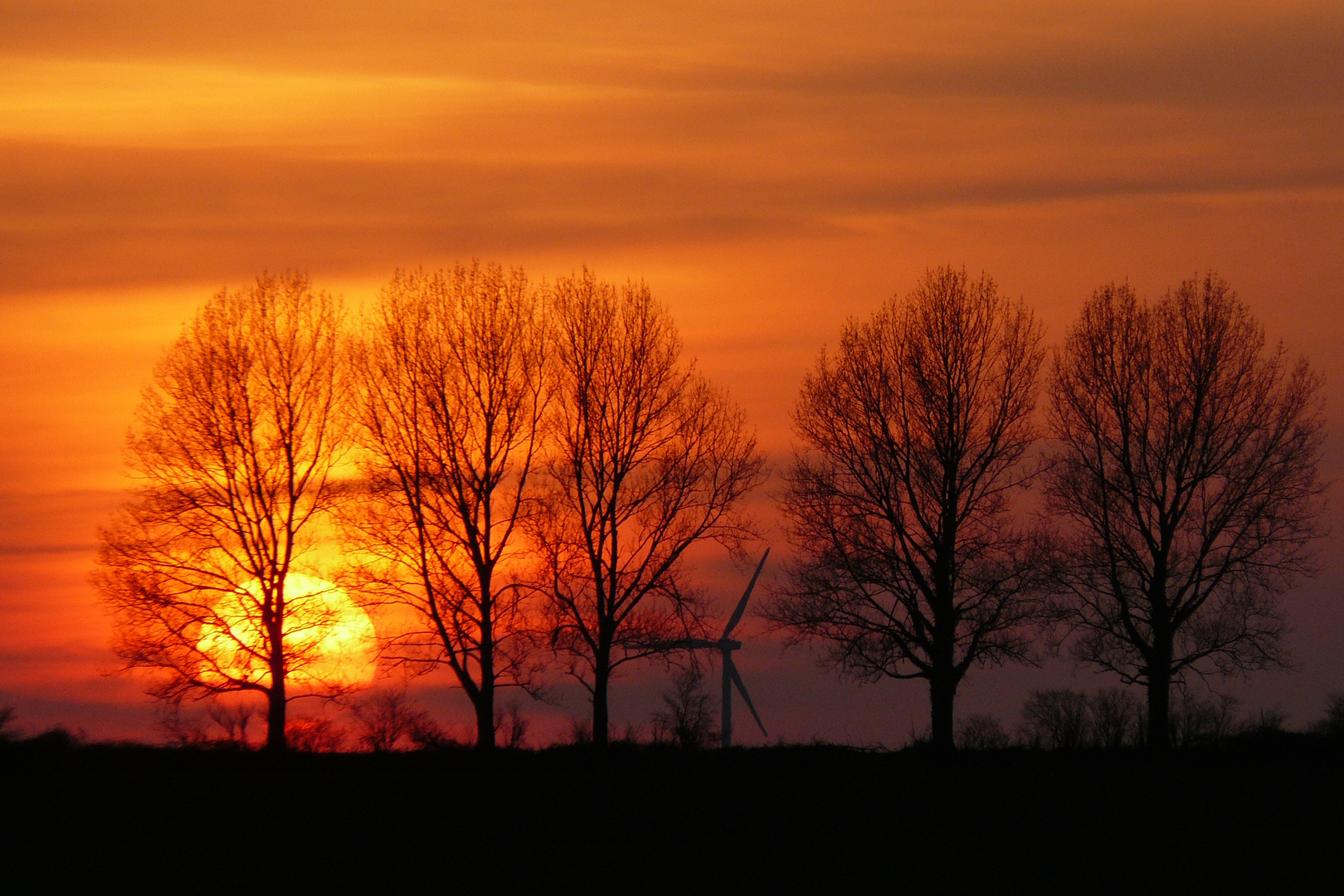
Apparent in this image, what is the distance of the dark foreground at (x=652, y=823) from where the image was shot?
21.1m

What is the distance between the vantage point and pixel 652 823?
24969mm

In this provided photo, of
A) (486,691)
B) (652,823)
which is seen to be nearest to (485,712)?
(486,691)

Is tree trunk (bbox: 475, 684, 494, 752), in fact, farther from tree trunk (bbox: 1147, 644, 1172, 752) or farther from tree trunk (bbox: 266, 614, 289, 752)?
tree trunk (bbox: 1147, 644, 1172, 752)

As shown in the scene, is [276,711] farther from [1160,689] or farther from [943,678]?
[1160,689]

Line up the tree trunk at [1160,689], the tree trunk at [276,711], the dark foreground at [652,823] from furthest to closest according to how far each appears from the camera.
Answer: the tree trunk at [1160,689]
the tree trunk at [276,711]
the dark foreground at [652,823]

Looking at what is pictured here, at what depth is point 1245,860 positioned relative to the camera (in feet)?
74.1

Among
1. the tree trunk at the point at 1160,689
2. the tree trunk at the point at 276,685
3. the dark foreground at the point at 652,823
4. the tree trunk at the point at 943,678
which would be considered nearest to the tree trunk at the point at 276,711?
the tree trunk at the point at 276,685

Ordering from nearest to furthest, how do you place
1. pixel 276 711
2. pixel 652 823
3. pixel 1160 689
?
pixel 652 823, pixel 276 711, pixel 1160 689

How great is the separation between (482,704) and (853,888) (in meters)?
15.9

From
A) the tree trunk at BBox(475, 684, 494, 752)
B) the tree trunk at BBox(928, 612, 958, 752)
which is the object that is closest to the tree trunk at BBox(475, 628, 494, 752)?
the tree trunk at BBox(475, 684, 494, 752)

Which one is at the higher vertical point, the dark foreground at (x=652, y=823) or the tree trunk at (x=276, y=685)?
the tree trunk at (x=276, y=685)

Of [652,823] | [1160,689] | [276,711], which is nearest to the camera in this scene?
[652,823]

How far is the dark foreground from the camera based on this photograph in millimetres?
21078

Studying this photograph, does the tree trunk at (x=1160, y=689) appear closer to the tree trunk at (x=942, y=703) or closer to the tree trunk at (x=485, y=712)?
the tree trunk at (x=942, y=703)
